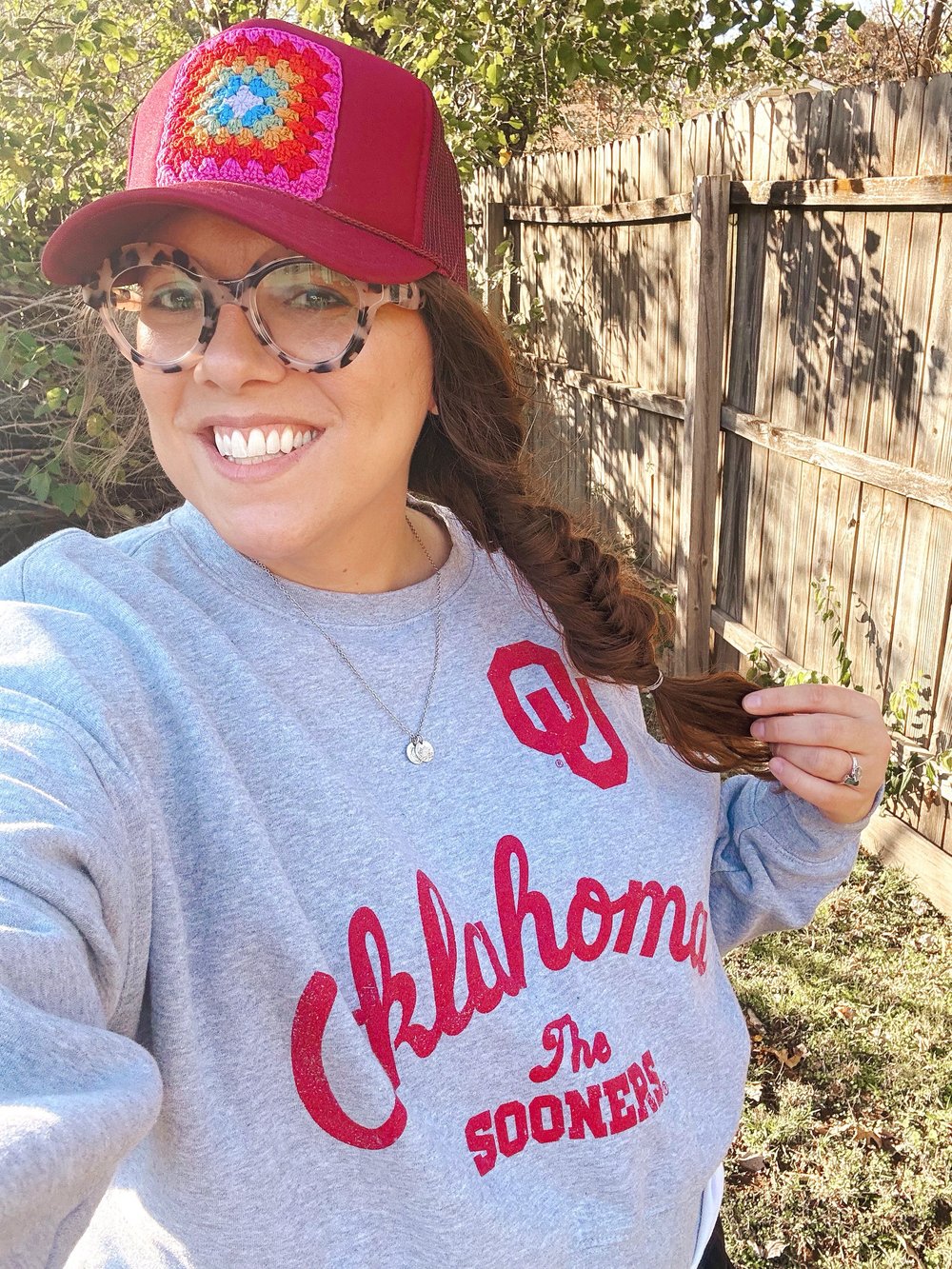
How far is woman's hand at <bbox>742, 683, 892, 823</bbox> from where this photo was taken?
1425 millimetres

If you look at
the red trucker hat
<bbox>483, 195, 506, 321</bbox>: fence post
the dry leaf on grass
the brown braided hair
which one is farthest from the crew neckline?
<bbox>483, 195, 506, 321</bbox>: fence post

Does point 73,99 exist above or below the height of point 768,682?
above

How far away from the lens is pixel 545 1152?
1.09 metres

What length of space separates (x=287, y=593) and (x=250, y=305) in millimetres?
310

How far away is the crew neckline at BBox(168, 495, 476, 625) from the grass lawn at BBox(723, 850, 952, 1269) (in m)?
2.15

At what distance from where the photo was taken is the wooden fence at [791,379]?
131 inches

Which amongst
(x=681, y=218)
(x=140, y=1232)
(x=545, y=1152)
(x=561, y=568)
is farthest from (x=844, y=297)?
(x=140, y=1232)

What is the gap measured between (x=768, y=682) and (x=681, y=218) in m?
2.14

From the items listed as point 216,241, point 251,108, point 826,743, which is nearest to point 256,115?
point 251,108

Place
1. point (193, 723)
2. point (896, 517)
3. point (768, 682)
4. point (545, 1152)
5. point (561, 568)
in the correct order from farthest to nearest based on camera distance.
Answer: point (768, 682), point (896, 517), point (561, 568), point (545, 1152), point (193, 723)

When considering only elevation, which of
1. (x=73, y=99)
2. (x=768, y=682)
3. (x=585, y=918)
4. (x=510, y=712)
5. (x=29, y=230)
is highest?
(x=73, y=99)

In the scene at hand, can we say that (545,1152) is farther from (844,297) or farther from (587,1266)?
(844,297)

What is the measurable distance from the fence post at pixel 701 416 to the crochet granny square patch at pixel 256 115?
359 cm

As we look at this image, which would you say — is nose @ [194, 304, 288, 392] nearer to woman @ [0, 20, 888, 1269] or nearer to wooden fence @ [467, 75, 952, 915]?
woman @ [0, 20, 888, 1269]
